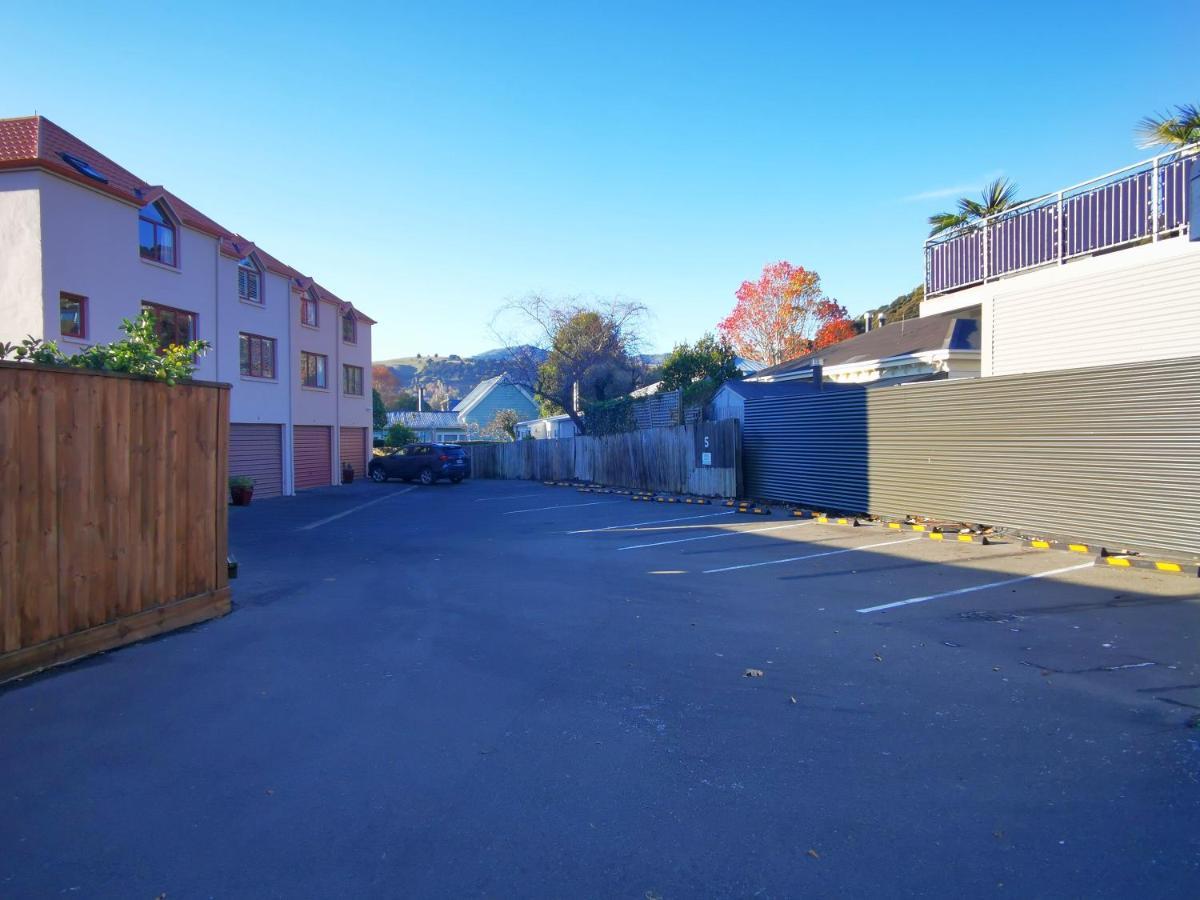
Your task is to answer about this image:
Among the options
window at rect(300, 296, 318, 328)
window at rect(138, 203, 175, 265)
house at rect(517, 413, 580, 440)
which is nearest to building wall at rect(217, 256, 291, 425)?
window at rect(300, 296, 318, 328)

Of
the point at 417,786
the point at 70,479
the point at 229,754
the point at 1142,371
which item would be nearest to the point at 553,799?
the point at 417,786

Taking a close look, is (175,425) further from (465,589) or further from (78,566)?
(465,589)

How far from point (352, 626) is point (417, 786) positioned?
389cm

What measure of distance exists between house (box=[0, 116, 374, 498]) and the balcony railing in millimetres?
15282

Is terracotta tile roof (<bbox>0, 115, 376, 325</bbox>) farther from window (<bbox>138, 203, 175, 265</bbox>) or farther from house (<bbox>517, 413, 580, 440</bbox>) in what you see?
house (<bbox>517, 413, 580, 440</bbox>)

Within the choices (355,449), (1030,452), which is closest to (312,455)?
(355,449)

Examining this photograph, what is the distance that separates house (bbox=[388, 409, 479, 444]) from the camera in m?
67.4

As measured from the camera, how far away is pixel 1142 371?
32.9 ft

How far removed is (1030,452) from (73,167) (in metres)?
20.9

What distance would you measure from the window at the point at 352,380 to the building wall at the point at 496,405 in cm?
3648

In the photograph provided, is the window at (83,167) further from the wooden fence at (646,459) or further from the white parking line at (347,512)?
the wooden fence at (646,459)

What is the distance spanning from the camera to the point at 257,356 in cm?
2677

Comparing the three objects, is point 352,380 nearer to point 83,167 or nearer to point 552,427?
point 552,427

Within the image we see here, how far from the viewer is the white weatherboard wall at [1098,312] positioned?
36.7ft
